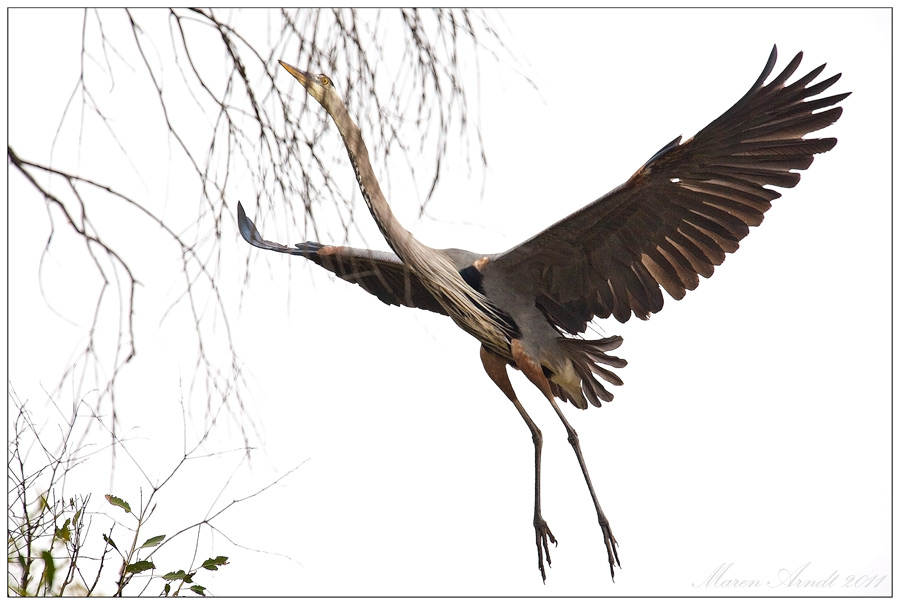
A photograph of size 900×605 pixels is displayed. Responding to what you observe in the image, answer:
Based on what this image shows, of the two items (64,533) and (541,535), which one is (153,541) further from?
(541,535)

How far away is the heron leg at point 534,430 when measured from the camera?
2404 millimetres

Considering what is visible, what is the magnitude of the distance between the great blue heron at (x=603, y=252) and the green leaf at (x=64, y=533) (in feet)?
2.41

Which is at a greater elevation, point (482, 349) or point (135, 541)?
point (482, 349)

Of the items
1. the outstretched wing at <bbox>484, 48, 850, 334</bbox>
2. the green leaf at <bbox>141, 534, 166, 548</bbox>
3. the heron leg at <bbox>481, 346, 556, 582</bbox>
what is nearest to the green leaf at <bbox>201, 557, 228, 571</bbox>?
the green leaf at <bbox>141, 534, 166, 548</bbox>

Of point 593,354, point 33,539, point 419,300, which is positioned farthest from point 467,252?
point 33,539

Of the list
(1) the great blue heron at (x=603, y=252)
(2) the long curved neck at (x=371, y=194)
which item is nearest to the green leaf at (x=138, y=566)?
(1) the great blue heron at (x=603, y=252)

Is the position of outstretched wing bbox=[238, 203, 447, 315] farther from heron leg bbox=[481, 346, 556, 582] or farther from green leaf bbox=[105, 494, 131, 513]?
green leaf bbox=[105, 494, 131, 513]

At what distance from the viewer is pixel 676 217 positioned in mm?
2271

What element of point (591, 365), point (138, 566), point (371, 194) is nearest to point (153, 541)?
point (138, 566)

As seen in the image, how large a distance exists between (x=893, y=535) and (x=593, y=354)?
96 centimetres

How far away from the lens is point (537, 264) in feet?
7.89

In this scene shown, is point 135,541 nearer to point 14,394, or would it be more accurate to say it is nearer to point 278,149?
point 14,394

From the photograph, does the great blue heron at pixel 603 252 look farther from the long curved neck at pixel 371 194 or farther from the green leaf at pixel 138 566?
the green leaf at pixel 138 566

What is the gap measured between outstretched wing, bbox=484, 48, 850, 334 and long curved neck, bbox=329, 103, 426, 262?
33 cm
